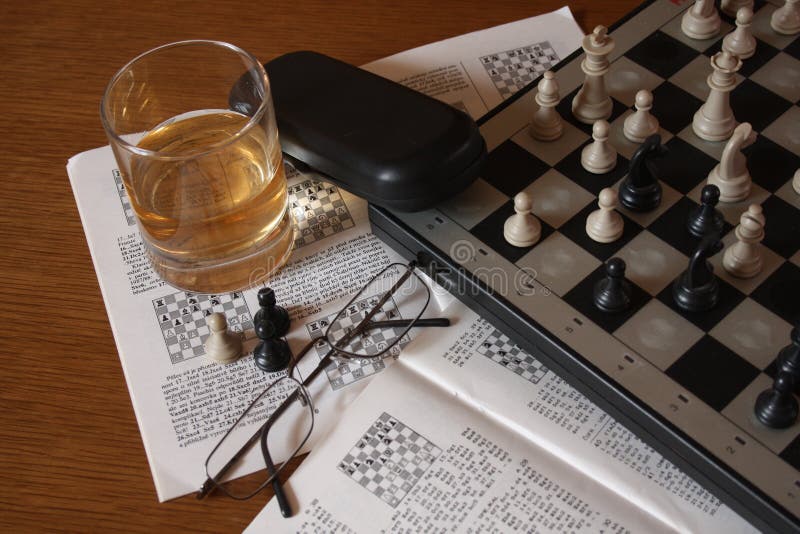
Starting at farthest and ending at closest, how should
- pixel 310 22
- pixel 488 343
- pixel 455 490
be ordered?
pixel 310 22 < pixel 488 343 < pixel 455 490

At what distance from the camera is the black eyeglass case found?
104cm

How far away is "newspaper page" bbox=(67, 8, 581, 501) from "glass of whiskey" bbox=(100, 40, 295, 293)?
31 millimetres

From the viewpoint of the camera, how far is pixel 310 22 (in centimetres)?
143

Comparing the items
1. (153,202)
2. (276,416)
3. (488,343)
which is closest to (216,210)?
(153,202)

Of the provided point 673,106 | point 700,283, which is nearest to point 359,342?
point 700,283

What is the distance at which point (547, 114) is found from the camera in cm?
114

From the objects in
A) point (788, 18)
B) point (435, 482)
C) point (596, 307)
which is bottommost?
point (435, 482)

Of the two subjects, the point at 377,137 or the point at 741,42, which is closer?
the point at 377,137

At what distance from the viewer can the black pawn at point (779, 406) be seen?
0.87 metres

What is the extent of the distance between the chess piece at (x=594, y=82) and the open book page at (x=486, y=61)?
0.56ft

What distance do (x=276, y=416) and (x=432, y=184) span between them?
31cm

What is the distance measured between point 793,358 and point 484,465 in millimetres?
320

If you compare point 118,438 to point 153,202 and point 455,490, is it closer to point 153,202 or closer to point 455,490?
point 153,202

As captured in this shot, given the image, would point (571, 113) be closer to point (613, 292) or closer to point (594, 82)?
point (594, 82)
